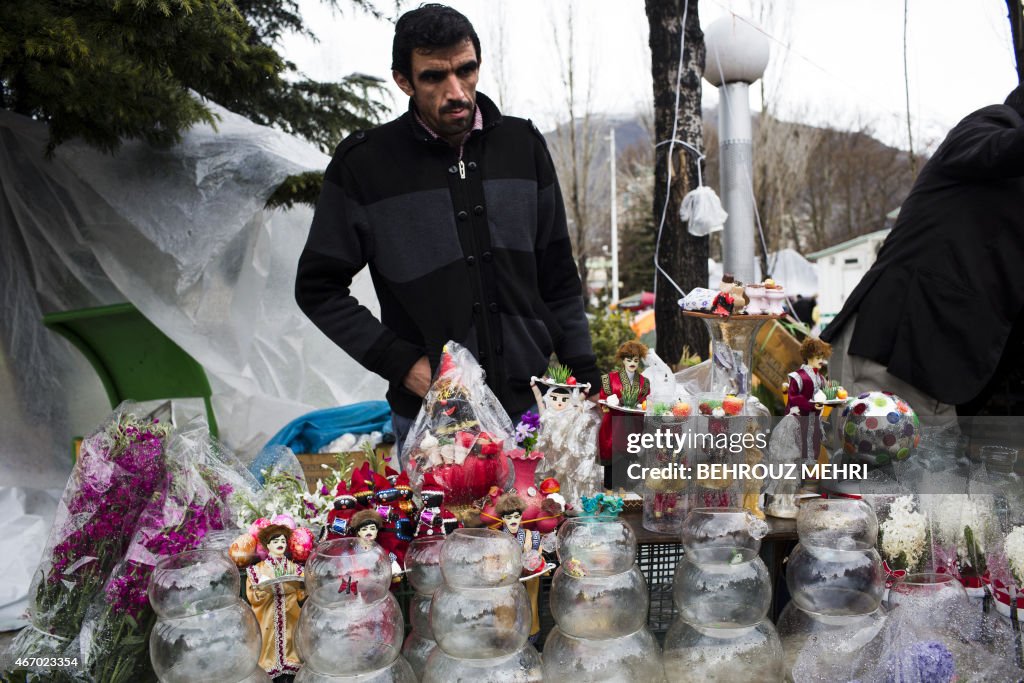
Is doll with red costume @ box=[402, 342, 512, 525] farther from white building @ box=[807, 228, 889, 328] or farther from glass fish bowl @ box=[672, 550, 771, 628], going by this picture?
white building @ box=[807, 228, 889, 328]

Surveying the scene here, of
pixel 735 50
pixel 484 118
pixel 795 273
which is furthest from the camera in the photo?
pixel 795 273

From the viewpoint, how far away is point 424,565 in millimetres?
1667

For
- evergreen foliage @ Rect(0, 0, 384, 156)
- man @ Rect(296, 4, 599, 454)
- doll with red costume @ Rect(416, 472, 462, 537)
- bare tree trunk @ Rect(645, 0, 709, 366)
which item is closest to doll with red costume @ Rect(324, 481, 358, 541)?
doll with red costume @ Rect(416, 472, 462, 537)

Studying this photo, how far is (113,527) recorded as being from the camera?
1917mm

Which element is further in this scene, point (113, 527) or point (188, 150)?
point (188, 150)

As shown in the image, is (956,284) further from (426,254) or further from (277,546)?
(277,546)

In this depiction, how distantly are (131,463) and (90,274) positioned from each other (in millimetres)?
3097

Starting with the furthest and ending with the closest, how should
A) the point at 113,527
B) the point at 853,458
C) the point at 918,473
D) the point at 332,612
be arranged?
the point at 853,458
the point at 918,473
the point at 113,527
the point at 332,612

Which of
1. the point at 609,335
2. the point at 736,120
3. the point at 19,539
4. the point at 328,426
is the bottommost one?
the point at 19,539

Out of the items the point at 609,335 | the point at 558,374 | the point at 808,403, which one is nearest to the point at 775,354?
the point at 808,403

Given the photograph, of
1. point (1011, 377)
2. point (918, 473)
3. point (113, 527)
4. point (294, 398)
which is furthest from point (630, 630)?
point (294, 398)

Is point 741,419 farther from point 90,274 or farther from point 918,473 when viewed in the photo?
point 90,274

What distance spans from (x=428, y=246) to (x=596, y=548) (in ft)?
3.84

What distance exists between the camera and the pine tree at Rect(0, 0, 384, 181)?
2.98 m
